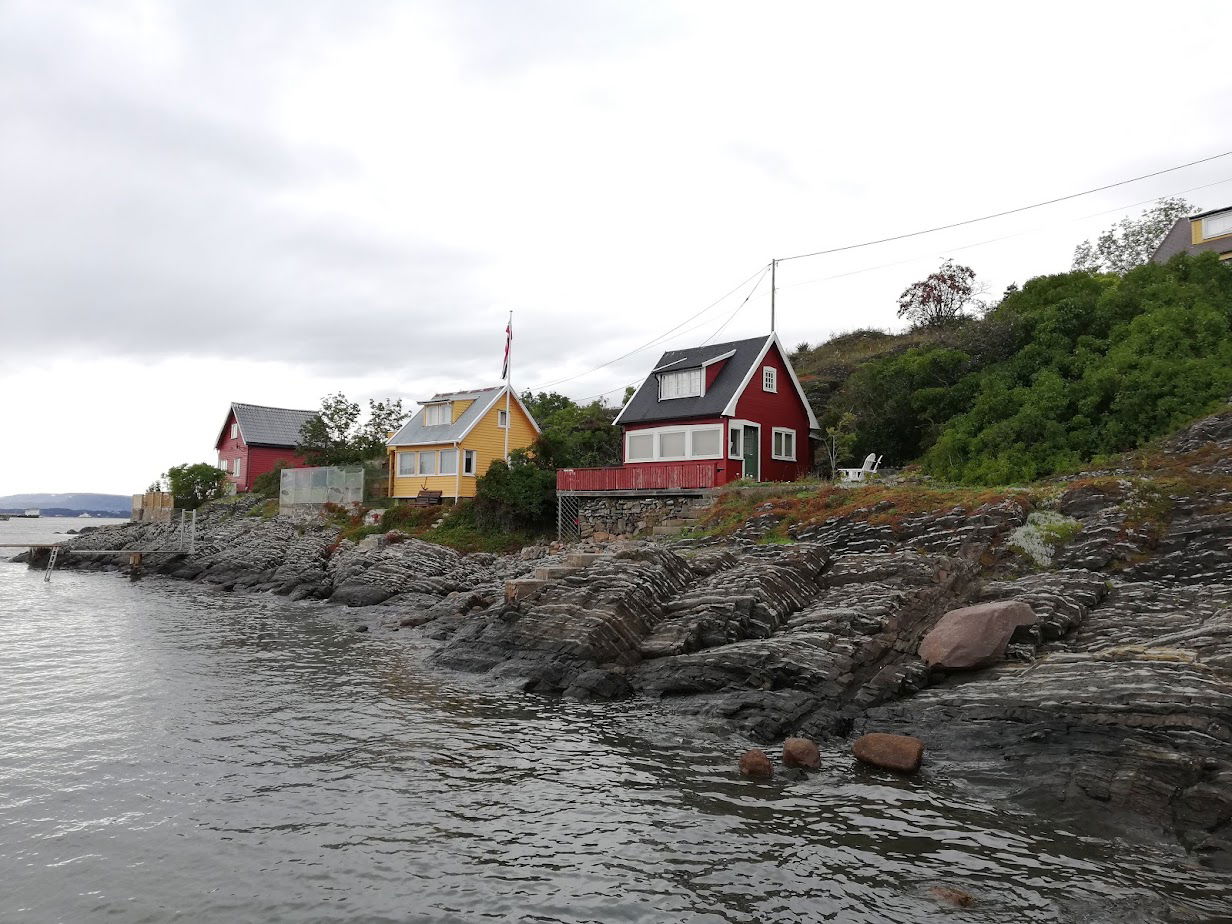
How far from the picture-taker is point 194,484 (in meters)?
60.5

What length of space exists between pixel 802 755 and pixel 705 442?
78.6 feet

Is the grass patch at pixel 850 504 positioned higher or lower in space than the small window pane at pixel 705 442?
lower

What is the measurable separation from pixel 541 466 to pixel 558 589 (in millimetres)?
20095

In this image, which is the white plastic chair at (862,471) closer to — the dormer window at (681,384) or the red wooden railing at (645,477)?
the red wooden railing at (645,477)

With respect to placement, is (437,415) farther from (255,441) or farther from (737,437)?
(255,441)

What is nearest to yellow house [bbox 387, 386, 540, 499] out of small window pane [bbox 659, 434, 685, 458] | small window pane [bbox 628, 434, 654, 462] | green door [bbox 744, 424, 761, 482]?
small window pane [bbox 628, 434, 654, 462]

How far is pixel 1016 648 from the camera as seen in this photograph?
1353 cm

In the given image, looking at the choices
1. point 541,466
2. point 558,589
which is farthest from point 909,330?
point 558,589

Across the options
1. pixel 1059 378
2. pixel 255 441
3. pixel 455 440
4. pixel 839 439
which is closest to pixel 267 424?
pixel 255 441

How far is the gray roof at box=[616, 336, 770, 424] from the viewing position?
34.9 meters

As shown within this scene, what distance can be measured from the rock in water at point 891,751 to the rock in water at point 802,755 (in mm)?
666

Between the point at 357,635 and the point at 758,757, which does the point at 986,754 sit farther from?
the point at 357,635

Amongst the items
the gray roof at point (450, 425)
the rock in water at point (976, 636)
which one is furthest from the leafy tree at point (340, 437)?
the rock in water at point (976, 636)

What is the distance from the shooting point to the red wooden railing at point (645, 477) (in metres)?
31.6
